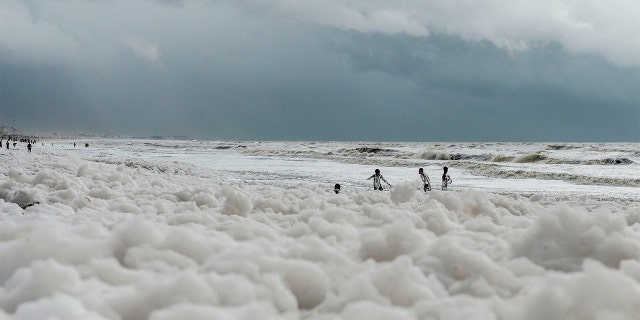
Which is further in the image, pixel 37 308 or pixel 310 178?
pixel 310 178

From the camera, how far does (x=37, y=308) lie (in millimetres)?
2268

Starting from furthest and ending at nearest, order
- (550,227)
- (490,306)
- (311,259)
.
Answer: (550,227) < (311,259) < (490,306)

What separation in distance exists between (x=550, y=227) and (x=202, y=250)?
90.1 inches

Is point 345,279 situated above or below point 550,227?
below

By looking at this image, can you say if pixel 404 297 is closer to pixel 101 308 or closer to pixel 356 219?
pixel 101 308

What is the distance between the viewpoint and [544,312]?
239cm

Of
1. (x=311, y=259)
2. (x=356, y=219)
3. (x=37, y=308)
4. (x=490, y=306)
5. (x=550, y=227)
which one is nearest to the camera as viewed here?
(x=37, y=308)

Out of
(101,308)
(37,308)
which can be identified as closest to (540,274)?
(101,308)

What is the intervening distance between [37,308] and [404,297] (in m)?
1.68

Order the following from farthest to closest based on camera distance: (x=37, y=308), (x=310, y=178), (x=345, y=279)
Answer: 1. (x=310, y=178)
2. (x=345, y=279)
3. (x=37, y=308)

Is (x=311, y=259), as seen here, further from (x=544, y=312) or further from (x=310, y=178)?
(x=310, y=178)

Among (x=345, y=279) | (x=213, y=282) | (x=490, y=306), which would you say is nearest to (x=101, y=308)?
(x=213, y=282)

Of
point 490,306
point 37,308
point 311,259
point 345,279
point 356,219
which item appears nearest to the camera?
point 37,308

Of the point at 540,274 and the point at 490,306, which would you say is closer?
the point at 490,306
